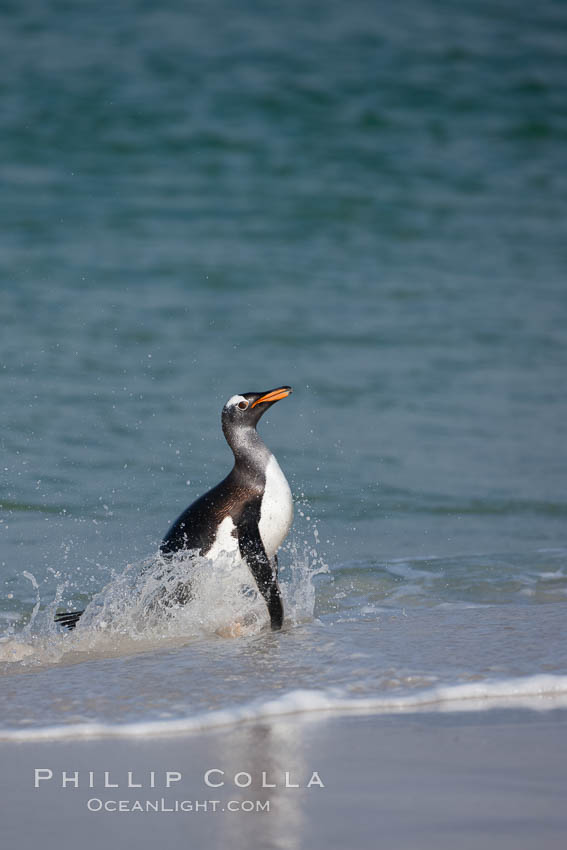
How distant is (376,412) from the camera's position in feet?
29.5

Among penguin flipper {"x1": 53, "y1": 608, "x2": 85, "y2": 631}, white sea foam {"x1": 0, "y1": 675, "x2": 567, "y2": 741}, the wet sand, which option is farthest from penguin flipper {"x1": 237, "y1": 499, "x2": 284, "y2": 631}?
the wet sand

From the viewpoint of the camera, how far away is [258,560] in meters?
4.66

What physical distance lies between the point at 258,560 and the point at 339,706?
142cm

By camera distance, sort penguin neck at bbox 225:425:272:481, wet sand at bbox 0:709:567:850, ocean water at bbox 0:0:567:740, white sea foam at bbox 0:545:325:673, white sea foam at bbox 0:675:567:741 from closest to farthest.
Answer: wet sand at bbox 0:709:567:850 < white sea foam at bbox 0:675:567:741 < ocean water at bbox 0:0:567:740 < white sea foam at bbox 0:545:325:673 < penguin neck at bbox 225:425:272:481

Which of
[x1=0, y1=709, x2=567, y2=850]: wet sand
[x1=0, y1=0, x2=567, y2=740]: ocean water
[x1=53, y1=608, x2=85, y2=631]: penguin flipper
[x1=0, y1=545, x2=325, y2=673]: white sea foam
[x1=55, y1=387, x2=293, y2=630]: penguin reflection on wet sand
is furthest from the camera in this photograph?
[x1=55, y1=387, x2=293, y2=630]: penguin reflection on wet sand

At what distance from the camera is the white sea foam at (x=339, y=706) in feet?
10.4

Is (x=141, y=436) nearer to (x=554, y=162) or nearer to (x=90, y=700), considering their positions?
(x=90, y=700)

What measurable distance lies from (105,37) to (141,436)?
12.8 m

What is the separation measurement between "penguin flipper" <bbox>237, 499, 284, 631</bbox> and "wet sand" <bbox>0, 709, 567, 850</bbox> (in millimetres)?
1260

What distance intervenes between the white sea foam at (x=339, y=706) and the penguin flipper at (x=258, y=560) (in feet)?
3.62

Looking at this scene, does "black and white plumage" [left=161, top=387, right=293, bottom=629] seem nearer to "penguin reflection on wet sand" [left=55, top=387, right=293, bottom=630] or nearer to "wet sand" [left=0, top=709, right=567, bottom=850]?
"penguin reflection on wet sand" [left=55, top=387, right=293, bottom=630]

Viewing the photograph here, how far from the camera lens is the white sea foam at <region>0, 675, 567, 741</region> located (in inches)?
124

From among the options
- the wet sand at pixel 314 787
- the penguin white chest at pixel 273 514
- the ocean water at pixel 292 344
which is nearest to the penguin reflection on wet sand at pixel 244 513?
the penguin white chest at pixel 273 514

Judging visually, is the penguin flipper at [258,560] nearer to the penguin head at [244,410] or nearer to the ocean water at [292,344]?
the ocean water at [292,344]
